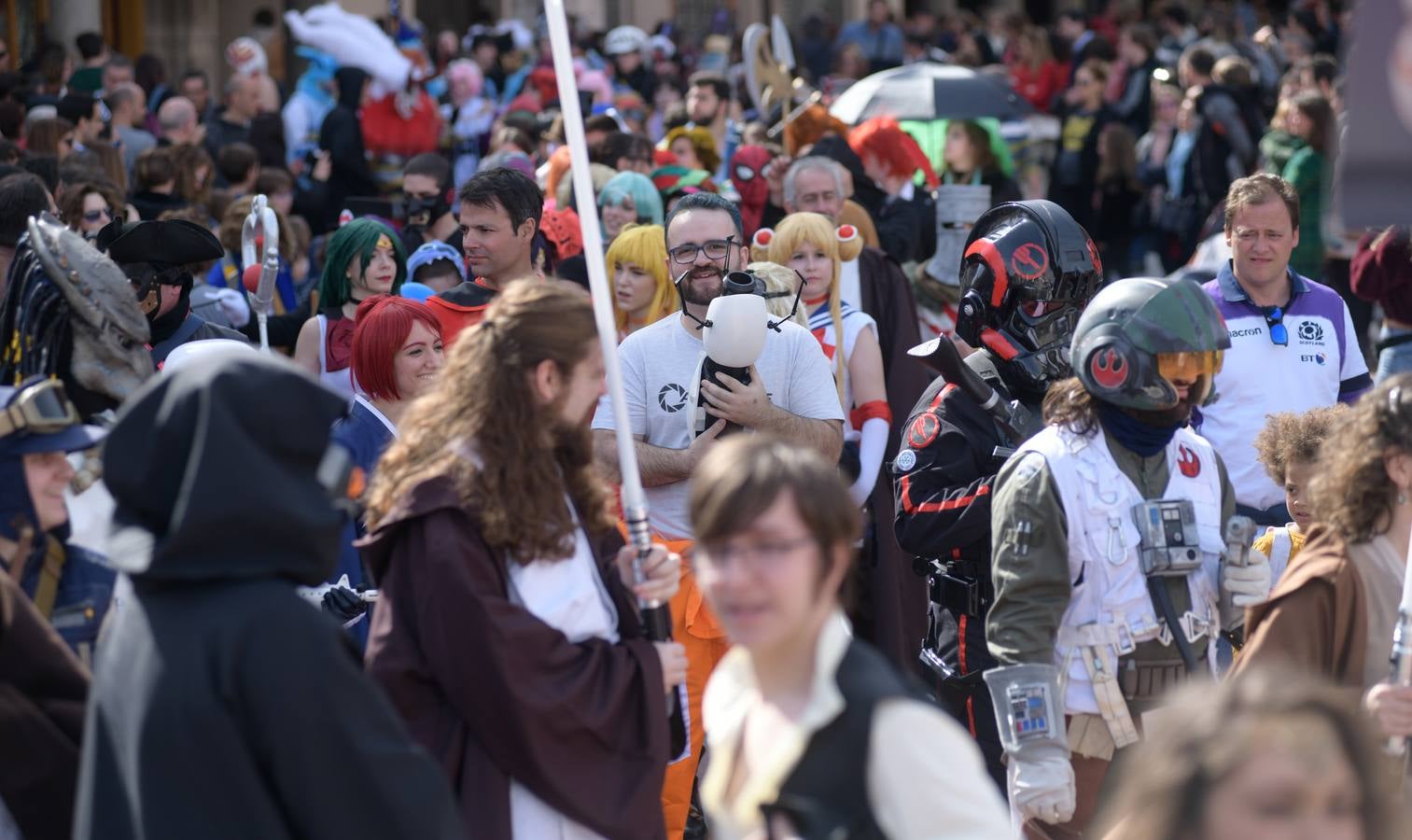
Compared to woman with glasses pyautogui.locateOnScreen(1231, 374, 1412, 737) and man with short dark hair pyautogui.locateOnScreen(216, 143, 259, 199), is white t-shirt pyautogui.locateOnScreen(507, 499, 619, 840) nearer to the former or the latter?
woman with glasses pyautogui.locateOnScreen(1231, 374, 1412, 737)

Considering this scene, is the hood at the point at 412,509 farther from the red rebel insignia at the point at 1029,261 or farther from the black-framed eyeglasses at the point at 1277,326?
the black-framed eyeglasses at the point at 1277,326

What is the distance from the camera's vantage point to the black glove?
15.3ft

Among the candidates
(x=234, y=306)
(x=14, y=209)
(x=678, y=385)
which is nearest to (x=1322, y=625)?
(x=678, y=385)

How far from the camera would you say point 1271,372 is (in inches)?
232

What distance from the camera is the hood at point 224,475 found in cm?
254

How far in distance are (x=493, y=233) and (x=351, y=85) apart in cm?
721

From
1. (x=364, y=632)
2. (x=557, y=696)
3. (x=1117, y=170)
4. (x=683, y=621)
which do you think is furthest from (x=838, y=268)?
(x=1117, y=170)

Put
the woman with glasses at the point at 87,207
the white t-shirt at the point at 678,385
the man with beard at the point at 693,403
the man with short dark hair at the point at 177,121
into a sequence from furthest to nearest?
1. the man with short dark hair at the point at 177,121
2. the woman with glasses at the point at 87,207
3. the white t-shirt at the point at 678,385
4. the man with beard at the point at 693,403

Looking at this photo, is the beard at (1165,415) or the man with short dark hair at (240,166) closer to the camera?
the beard at (1165,415)

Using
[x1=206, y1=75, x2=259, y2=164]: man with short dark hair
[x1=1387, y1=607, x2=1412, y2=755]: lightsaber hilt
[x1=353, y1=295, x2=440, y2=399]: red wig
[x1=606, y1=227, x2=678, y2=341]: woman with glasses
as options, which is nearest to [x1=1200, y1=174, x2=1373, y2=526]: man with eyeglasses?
Answer: [x1=606, y1=227, x2=678, y2=341]: woman with glasses

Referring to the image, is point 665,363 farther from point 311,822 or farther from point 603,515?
point 311,822

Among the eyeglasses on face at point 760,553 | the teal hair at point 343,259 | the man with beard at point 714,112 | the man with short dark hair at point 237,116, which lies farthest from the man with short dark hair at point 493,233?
the man with short dark hair at point 237,116

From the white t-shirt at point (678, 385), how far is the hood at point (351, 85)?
799 centimetres

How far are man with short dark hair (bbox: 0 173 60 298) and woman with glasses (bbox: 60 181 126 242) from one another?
1.25 metres
